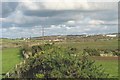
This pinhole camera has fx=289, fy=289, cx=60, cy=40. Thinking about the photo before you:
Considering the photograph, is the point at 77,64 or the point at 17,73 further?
the point at 17,73

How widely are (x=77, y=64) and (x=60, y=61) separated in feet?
2.09

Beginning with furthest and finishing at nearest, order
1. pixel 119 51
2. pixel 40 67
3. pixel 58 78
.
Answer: pixel 119 51
pixel 40 67
pixel 58 78

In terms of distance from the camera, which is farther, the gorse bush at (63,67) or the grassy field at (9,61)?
the grassy field at (9,61)

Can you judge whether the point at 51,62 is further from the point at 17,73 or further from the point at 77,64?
the point at 17,73

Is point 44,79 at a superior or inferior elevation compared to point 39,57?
inferior

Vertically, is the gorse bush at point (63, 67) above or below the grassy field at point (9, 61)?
above

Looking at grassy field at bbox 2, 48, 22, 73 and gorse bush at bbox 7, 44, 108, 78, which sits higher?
gorse bush at bbox 7, 44, 108, 78

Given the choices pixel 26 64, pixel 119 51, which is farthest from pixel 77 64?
pixel 119 51

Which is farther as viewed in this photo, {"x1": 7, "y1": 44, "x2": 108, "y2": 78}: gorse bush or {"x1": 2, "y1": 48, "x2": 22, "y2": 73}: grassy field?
{"x1": 2, "y1": 48, "x2": 22, "y2": 73}: grassy field

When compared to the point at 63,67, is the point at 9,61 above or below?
below

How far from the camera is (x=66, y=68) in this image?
34.0 feet

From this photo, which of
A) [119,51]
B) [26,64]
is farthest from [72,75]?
[119,51]

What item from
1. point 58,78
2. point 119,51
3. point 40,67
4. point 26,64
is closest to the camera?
point 58,78

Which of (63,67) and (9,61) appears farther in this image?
(9,61)
